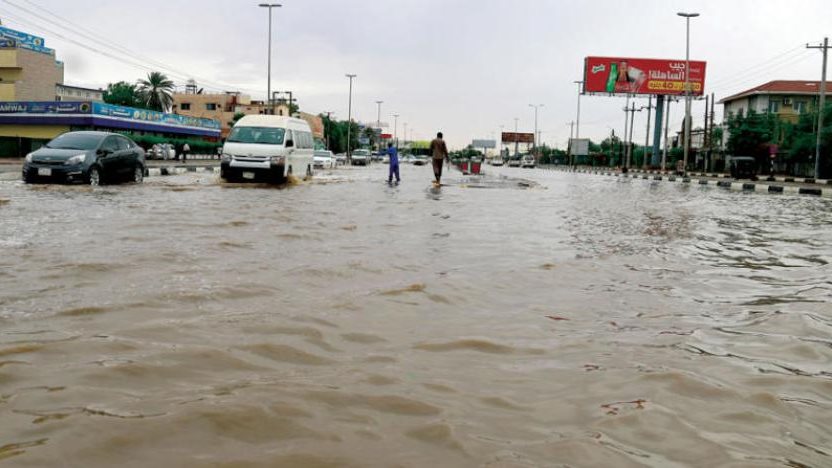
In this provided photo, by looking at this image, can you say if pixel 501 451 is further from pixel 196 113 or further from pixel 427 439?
pixel 196 113

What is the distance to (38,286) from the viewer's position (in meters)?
4.58

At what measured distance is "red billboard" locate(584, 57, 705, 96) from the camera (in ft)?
185

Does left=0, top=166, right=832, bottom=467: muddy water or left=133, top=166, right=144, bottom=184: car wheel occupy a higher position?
left=133, top=166, right=144, bottom=184: car wheel

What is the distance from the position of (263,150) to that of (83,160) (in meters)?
4.34

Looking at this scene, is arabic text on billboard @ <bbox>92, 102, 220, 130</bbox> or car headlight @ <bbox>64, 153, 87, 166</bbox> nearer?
car headlight @ <bbox>64, 153, 87, 166</bbox>

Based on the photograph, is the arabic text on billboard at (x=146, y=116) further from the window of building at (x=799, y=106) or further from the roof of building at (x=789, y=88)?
the window of building at (x=799, y=106)

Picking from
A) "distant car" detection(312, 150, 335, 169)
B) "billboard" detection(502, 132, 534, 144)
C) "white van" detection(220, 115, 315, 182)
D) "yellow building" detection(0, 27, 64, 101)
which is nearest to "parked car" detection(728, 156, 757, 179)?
"distant car" detection(312, 150, 335, 169)

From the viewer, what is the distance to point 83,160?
49.0 ft

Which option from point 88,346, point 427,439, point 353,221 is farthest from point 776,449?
point 353,221

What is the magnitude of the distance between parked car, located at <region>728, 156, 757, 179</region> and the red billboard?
67.0 ft

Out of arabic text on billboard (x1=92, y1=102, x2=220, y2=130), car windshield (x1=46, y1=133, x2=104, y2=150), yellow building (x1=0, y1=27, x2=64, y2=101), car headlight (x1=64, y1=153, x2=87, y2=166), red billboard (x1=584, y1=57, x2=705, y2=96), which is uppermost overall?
red billboard (x1=584, y1=57, x2=705, y2=96)

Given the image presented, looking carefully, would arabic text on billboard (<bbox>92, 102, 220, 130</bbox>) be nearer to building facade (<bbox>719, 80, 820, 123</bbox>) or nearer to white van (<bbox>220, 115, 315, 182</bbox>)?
white van (<bbox>220, 115, 315, 182</bbox>)

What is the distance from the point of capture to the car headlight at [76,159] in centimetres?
1473

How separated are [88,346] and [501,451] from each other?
84.7 inches
